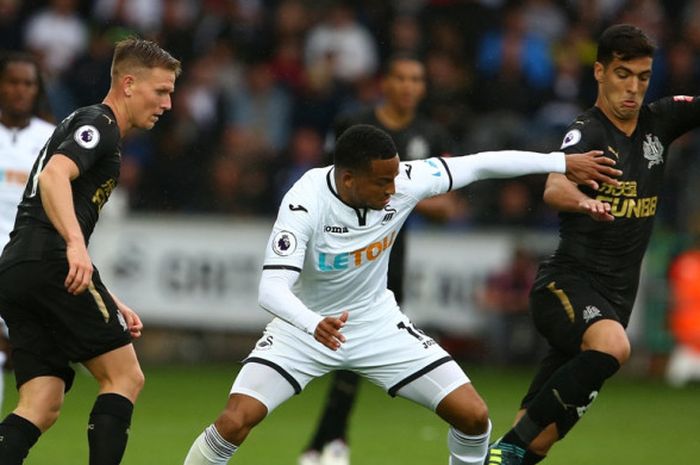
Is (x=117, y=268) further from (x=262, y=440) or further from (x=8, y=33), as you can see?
(x=262, y=440)

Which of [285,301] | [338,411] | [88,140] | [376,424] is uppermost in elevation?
[88,140]

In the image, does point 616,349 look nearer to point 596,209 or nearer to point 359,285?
point 596,209

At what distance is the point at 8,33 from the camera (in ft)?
55.4

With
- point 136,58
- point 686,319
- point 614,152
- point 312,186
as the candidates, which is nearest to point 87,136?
point 136,58

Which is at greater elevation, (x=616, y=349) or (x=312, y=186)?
(x=312, y=186)

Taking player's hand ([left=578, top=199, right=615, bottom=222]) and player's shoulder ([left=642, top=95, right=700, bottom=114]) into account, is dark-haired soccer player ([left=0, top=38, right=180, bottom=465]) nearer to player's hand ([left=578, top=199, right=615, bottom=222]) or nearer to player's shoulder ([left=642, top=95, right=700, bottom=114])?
player's hand ([left=578, top=199, right=615, bottom=222])

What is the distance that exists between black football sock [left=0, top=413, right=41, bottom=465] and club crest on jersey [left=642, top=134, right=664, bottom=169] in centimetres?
358

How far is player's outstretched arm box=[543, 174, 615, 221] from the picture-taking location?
7.24 meters

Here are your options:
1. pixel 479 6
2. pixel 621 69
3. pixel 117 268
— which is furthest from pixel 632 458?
pixel 479 6

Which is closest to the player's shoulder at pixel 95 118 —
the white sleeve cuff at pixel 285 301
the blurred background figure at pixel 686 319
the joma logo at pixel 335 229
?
the white sleeve cuff at pixel 285 301

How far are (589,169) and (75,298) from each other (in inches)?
103

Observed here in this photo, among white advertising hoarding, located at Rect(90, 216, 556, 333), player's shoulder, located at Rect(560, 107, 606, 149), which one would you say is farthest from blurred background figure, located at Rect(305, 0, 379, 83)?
player's shoulder, located at Rect(560, 107, 606, 149)

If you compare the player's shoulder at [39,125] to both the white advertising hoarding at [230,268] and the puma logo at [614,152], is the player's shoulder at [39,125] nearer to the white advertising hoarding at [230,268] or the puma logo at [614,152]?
the puma logo at [614,152]

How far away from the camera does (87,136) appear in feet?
22.0
